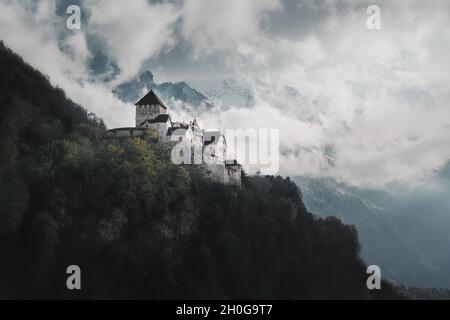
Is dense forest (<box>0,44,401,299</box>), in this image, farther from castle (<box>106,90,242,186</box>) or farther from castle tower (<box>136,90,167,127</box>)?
castle tower (<box>136,90,167,127</box>)

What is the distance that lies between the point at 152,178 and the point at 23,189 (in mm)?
24219

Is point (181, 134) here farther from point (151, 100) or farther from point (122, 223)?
point (122, 223)

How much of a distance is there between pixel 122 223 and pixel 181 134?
74.3 ft

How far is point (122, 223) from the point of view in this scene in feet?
368

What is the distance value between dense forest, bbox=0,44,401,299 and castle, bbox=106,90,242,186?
10.6 ft

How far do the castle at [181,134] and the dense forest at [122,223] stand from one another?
324 centimetres

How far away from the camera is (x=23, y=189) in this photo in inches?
3949

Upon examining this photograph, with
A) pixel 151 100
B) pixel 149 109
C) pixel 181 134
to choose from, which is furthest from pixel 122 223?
pixel 151 100

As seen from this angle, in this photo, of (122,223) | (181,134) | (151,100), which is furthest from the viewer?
(151,100)

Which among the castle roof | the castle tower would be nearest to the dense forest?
the castle tower

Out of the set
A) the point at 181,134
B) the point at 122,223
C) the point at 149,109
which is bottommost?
the point at 122,223
